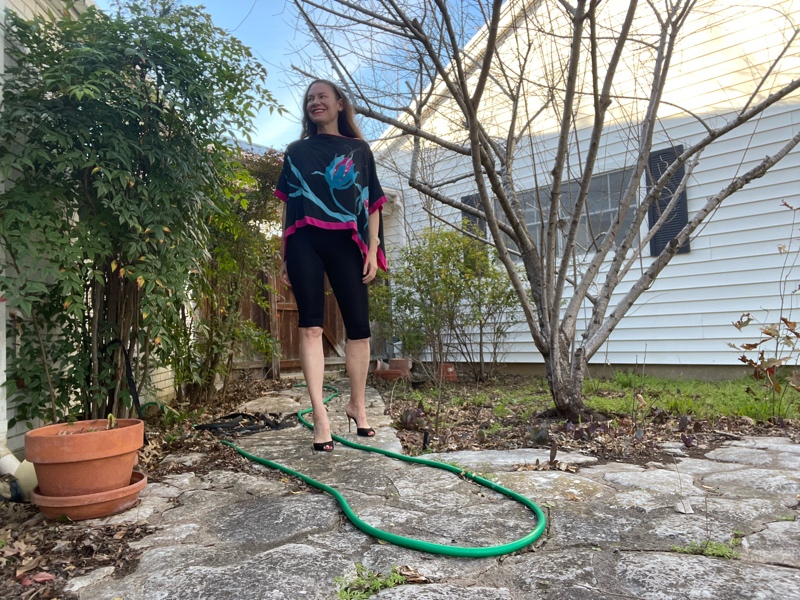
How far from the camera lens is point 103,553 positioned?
149 centimetres

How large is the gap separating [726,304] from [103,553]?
5575 millimetres

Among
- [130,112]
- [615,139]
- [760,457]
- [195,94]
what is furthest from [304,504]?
[615,139]

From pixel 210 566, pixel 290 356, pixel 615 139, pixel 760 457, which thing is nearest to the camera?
pixel 210 566

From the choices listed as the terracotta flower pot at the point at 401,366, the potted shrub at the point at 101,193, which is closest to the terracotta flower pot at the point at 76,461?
the potted shrub at the point at 101,193

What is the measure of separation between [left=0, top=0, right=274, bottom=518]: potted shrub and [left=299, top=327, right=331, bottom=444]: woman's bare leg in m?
0.57

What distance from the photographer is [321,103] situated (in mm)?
2719

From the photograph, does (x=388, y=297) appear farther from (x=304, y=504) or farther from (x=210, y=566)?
(x=210, y=566)

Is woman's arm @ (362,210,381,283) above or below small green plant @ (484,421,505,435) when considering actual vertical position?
above

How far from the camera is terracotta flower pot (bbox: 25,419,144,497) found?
174 centimetres

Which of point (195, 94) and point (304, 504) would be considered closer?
point (304, 504)

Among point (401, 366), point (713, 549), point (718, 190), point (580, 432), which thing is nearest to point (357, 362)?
point (580, 432)

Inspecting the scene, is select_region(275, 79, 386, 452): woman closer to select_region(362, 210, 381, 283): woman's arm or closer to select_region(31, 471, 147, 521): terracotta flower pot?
select_region(362, 210, 381, 283): woman's arm

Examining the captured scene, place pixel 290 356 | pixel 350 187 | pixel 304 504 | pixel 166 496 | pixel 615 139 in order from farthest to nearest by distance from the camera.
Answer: pixel 290 356, pixel 615 139, pixel 350 187, pixel 166 496, pixel 304 504

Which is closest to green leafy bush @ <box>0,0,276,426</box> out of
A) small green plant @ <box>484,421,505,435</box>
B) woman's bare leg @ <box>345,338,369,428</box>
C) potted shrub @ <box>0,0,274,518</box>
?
potted shrub @ <box>0,0,274,518</box>
